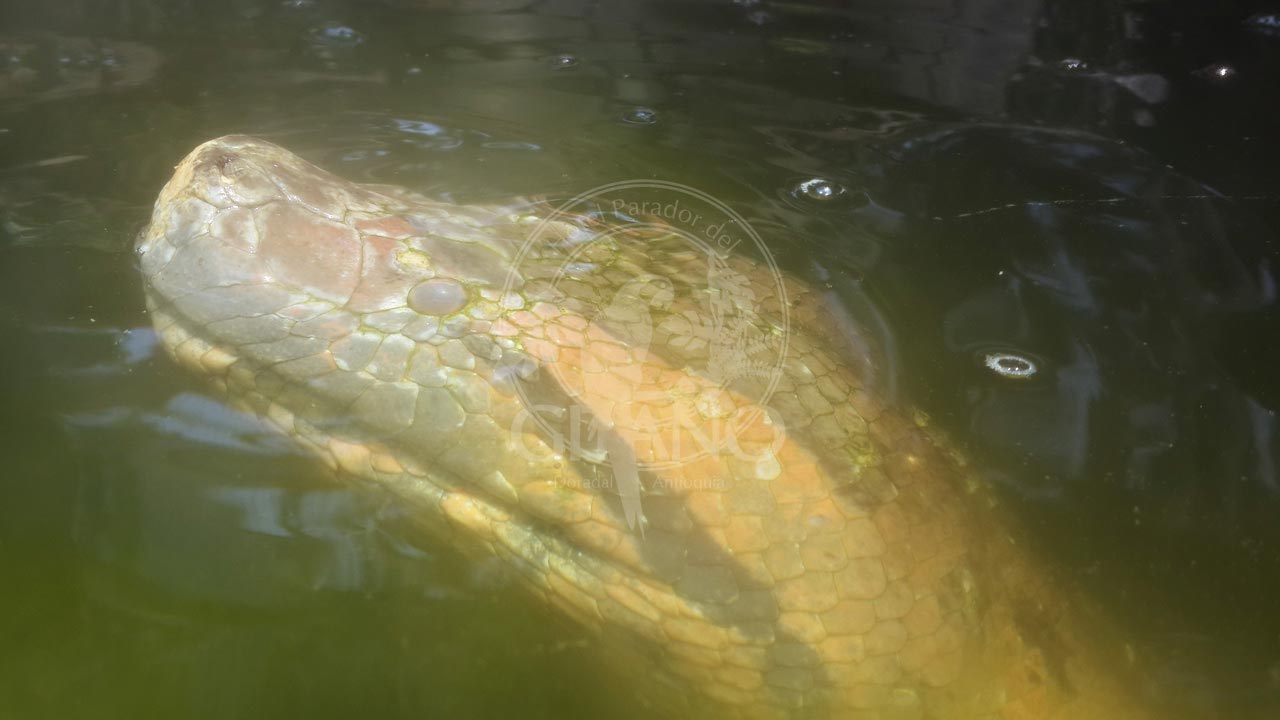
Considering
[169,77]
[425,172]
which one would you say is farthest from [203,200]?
Result: [169,77]

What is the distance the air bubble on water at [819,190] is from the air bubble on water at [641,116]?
773 millimetres

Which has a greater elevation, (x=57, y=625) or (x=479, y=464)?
(x=479, y=464)

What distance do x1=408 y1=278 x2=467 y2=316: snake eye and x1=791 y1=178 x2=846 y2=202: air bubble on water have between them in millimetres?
1469

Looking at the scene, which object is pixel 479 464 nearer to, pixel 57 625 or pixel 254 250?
pixel 254 250

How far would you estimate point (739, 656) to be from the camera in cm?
164

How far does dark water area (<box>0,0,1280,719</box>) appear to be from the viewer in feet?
5.45

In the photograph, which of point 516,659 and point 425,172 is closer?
point 516,659

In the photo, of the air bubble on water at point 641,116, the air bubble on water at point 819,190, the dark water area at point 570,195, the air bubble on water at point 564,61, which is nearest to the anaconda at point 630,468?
the dark water area at point 570,195

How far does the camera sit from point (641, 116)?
11.0ft

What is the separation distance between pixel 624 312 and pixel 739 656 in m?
0.75

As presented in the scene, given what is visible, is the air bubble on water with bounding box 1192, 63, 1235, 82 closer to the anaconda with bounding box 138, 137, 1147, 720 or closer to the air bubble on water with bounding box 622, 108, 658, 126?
the air bubble on water with bounding box 622, 108, 658, 126

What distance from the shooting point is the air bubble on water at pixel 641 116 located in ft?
10.8

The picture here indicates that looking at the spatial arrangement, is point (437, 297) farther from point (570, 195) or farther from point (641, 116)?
point (641, 116)

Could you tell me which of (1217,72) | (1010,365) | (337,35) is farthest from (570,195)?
(1217,72)
